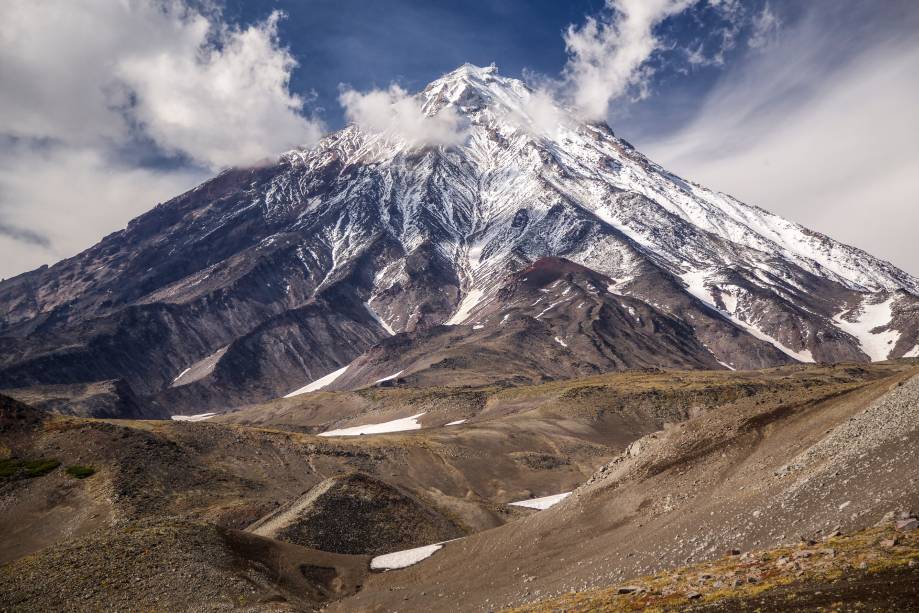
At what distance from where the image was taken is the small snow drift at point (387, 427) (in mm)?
171900

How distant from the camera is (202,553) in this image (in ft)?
159

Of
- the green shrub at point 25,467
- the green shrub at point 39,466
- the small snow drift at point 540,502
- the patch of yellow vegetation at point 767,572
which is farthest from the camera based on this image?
the small snow drift at point 540,502

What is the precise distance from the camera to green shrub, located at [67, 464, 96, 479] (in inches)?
3046

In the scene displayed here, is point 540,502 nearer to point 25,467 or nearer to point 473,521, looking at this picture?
point 473,521

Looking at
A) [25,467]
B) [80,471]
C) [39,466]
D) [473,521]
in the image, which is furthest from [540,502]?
[25,467]

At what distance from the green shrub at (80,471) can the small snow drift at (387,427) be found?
307 ft

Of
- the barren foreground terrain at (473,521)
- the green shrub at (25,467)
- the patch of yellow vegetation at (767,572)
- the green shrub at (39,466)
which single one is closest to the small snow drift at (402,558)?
the barren foreground terrain at (473,521)

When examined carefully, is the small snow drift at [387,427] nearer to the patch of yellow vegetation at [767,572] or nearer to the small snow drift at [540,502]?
the small snow drift at [540,502]

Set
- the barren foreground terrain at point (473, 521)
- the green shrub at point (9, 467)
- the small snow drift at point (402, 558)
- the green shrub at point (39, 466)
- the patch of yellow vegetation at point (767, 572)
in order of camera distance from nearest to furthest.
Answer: the patch of yellow vegetation at point (767, 572) < the barren foreground terrain at point (473, 521) < the small snow drift at point (402, 558) < the green shrub at point (9, 467) < the green shrub at point (39, 466)

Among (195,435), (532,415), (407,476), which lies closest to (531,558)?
(407,476)

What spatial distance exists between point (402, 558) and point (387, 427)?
390ft

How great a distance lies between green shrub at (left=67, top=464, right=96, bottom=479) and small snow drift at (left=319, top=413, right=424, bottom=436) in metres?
93.6

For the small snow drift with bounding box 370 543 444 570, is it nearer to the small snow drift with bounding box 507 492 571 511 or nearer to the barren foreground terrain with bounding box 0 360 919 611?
the barren foreground terrain with bounding box 0 360 919 611

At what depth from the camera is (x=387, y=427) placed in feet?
578
